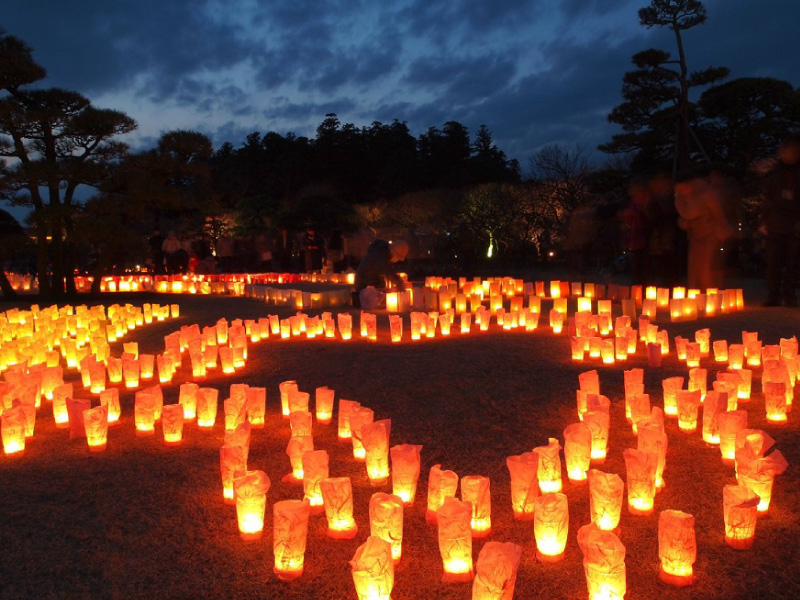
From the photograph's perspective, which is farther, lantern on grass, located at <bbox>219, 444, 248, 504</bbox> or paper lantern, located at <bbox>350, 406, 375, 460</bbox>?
paper lantern, located at <bbox>350, 406, 375, 460</bbox>

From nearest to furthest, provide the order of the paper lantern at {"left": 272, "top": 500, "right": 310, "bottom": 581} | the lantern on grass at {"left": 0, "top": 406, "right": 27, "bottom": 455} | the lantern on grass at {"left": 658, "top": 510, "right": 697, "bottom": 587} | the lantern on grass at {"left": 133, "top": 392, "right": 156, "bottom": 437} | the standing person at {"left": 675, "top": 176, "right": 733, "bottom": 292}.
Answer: the lantern on grass at {"left": 658, "top": 510, "right": 697, "bottom": 587}, the paper lantern at {"left": 272, "top": 500, "right": 310, "bottom": 581}, the lantern on grass at {"left": 0, "top": 406, "right": 27, "bottom": 455}, the lantern on grass at {"left": 133, "top": 392, "right": 156, "bottom": 437}, the standing person at {"left": 675, "top": 176, "right": 733, "bottom": 292}

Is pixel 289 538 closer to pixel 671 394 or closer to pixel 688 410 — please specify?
pixel 688 410

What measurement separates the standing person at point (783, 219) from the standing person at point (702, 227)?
25.5 inches

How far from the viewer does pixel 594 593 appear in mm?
2203

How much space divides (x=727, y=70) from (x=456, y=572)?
769 inches

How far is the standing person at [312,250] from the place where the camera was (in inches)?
966

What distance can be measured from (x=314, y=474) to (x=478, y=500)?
87 centimetres

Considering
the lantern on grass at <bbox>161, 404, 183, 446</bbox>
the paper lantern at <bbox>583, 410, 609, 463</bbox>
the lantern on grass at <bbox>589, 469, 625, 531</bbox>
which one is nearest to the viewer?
the lantern on grass at <bbox>589, 469, 625, 531</bbox>

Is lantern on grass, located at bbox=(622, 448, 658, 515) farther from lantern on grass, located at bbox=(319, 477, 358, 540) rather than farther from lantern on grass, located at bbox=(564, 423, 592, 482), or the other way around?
lantern on grass, located at bbox=(319, 477, 358, 540)

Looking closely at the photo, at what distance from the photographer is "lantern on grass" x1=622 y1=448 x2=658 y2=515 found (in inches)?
114

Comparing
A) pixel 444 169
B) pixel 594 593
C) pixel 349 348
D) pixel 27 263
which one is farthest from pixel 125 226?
pixel 444 169

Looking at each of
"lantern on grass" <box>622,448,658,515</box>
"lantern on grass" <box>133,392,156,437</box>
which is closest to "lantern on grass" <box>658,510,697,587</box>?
"lantern on grass" <box>622,448,658,515</box>

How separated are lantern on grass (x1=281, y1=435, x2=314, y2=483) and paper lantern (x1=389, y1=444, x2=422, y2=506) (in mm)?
570

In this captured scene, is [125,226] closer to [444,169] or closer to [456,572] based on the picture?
[456,572]
